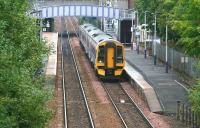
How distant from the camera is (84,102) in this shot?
34.3m

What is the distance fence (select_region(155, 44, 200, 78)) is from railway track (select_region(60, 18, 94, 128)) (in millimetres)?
8397

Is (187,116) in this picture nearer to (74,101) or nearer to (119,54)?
(74,101)

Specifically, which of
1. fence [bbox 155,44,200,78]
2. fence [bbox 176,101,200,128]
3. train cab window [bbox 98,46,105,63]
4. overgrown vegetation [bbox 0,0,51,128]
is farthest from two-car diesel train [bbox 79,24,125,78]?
overgrown vegetation [bbox 0,0,51,128]

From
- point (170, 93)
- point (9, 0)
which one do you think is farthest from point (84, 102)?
point (9, 0)

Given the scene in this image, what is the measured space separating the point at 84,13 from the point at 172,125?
47597 mm

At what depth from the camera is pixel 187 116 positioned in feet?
93.0

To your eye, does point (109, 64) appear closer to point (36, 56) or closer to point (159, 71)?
point (159, 71)

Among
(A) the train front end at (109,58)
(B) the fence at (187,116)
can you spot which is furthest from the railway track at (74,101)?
(B) the fence at (187,116)

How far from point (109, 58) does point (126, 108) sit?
10.8m

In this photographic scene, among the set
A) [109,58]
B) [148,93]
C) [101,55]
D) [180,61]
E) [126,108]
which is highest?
[101,55]

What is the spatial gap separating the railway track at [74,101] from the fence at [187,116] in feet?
15.8

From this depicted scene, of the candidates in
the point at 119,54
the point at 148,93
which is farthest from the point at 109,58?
the point at 148,93

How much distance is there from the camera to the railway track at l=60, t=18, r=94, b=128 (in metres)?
28.5

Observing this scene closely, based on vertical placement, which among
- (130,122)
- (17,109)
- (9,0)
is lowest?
(130,122)
